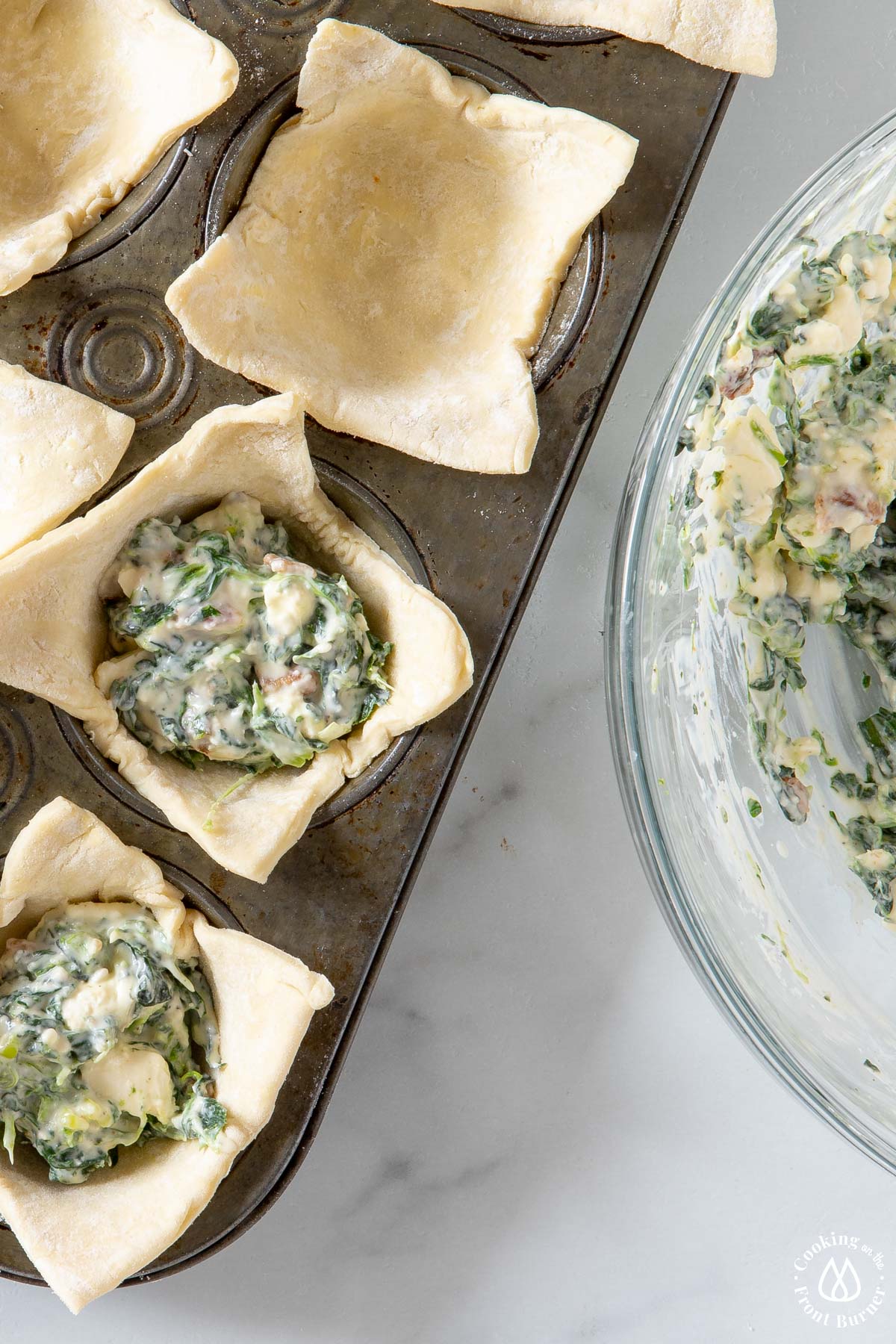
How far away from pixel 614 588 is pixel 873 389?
1.69ft

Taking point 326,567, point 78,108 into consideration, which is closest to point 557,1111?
point 326,567

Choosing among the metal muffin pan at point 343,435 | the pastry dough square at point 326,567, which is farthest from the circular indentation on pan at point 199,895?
the pastry dough square at point 326,567

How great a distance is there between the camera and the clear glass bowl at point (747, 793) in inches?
66.6

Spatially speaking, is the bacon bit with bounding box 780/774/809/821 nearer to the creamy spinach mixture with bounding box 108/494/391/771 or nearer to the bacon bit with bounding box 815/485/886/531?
the bacon bit with bounding box 815/485/886/531

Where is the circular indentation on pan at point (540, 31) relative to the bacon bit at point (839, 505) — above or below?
above

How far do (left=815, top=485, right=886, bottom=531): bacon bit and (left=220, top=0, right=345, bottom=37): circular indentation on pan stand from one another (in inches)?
43.8

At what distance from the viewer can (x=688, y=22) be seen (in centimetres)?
171

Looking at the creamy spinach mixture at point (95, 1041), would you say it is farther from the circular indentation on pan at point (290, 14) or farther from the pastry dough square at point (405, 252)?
the circular indentation on pan at point (290, 14)

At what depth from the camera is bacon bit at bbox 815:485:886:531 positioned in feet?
5.46

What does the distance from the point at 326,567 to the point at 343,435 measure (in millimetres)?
228

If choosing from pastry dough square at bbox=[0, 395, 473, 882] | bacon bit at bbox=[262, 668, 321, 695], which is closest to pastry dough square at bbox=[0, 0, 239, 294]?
pastry dough square at bbox=[0, 395, 473, 882]

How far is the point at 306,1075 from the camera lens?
6.07ft

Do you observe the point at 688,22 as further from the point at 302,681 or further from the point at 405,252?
the point at 302,681

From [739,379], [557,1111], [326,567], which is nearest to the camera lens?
[739,379]
